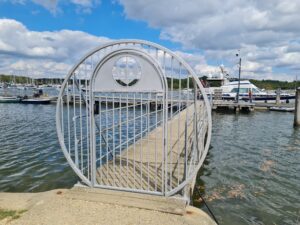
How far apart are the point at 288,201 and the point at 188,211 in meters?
4.47

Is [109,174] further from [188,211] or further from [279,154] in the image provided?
[279,154]

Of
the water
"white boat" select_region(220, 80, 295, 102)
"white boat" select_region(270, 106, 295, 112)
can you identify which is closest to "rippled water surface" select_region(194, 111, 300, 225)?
the water

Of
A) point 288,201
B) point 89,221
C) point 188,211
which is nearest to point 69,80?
point 89,221

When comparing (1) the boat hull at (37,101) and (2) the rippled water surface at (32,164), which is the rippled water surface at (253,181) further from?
(1) the boat hull at (37,101)

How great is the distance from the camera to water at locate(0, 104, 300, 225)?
7.35 meters

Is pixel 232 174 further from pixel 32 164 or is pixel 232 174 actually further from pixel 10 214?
pixel 10 214

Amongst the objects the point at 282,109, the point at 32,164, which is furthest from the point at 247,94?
the point at 32,164

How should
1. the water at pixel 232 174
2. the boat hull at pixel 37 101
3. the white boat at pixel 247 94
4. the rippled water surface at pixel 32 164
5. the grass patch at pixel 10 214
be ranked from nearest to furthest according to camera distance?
the grass patch at pixel 10 214, the water at pixel 232 174, the rippled water surface at pixel 32 164, the white boat at pixel 247 94, the boat hull at pixel 37 101

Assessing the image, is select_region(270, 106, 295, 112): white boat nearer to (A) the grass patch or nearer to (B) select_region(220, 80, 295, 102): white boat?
(B) select_region(220, 80, 295, 102): white boat

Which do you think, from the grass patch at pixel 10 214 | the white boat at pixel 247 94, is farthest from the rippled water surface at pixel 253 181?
the white boat at pixel 247 94

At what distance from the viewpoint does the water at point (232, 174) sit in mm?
7354

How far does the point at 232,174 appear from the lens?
1022 centimetres

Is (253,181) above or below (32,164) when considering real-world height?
below

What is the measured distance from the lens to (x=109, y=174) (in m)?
6.65
